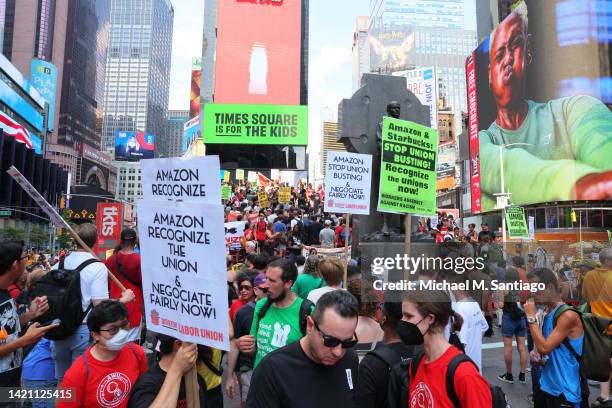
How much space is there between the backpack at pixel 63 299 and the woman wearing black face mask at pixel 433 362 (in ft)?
10.3

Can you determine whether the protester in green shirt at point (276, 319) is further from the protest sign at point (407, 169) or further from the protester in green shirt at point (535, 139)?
the protester in green shirt at point (535, 139)

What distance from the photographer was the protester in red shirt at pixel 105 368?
2.96 m

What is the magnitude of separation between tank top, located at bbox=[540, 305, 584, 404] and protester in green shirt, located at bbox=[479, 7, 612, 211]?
46.2 metres

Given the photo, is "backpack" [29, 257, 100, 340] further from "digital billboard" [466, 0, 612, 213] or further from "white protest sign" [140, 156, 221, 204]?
"digital billboard" [466, 0, 612, 213]

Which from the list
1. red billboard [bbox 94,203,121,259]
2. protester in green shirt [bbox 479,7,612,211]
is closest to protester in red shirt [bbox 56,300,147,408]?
red billboard [bbox 94,203,121,259]

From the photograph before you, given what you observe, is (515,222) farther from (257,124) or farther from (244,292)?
(257,124)

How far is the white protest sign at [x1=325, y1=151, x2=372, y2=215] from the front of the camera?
767 cm

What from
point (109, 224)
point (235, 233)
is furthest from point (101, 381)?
point (109, 224)

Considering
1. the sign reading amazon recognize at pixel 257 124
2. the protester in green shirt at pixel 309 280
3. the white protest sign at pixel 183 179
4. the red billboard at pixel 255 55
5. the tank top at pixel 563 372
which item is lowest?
the tank top at pixel 563 372

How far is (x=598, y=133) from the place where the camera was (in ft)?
143

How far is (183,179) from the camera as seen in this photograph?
2.64 metres

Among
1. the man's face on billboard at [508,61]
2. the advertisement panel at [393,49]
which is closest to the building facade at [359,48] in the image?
the advertisement panel at [393,49]

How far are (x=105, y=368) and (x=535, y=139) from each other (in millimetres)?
53052

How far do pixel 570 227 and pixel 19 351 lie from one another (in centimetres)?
4956
